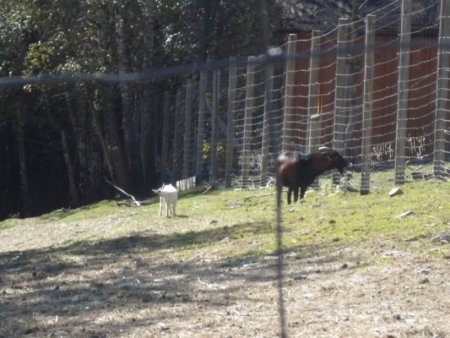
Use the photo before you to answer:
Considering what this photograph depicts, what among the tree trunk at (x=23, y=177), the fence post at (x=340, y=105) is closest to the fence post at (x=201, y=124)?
the fence post at (x=340, y=105)

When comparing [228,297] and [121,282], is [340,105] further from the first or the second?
[228,297]

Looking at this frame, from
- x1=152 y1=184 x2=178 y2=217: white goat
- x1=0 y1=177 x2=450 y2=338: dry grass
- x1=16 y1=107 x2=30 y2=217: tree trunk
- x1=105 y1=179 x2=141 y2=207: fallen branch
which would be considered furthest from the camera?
x1=16 y1=107 x2=30 y2=217: tree trunk

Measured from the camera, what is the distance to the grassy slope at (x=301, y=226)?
328 inches

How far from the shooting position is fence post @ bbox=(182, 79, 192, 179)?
17.9 m

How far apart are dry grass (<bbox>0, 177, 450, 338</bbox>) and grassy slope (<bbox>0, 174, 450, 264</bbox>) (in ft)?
0.07

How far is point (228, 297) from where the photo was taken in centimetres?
709

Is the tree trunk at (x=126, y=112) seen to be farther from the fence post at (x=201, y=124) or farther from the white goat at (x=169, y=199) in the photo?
the white goat at (x=169, y=199)

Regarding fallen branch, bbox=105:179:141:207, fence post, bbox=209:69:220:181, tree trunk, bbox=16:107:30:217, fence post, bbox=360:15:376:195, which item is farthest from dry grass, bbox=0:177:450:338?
tree trunk, bbox=16:107:30:217

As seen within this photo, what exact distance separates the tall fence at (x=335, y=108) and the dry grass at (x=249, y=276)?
0.92 metres

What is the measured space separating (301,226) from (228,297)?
2711 mm

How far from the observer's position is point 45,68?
2008 cm

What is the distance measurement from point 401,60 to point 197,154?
6759 mm

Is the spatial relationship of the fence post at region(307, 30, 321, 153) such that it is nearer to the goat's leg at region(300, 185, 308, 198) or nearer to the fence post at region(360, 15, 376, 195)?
the fence post at region(360, 15, 376, 195)

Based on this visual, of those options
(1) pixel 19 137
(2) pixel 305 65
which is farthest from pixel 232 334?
(1) pixel 19 137
